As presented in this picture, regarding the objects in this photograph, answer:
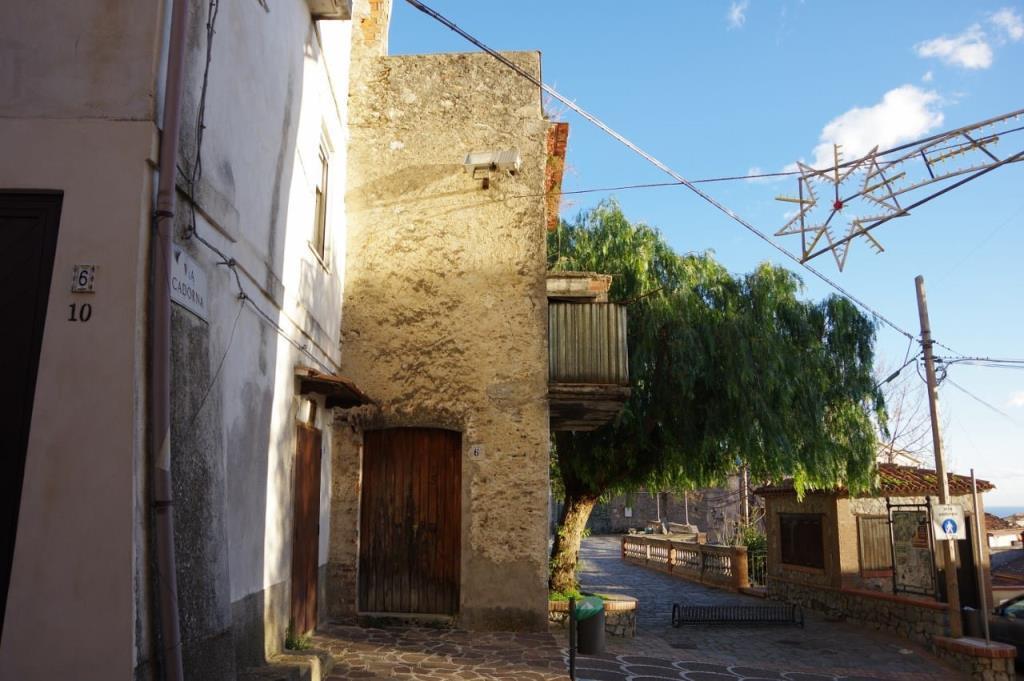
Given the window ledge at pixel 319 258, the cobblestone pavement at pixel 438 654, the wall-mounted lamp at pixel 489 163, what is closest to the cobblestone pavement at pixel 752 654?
the cobblestone pavement at pixel 438 654

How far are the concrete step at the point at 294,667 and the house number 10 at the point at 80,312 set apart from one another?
9.55 ft

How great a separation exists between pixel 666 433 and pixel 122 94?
1072 centimetres

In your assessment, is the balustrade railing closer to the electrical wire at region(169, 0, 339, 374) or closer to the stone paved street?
the stone paved street

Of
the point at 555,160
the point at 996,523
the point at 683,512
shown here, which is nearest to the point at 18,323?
the point at 555,160

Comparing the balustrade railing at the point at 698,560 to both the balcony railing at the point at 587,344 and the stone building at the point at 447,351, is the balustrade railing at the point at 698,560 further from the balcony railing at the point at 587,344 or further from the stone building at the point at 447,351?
the balcony railing at the point at 587,344

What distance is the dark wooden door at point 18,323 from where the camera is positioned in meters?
3.84

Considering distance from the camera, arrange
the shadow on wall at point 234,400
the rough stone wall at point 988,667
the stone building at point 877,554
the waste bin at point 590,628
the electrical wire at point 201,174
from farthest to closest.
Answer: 1. the stone building at point 877,554
2. the rough stone wall at point 988,667
3. the waste bin at point 590,628
4. the electrical wire at point 201,174
5. the shadow on wall at point 234,400

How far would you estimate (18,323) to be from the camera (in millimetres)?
4020

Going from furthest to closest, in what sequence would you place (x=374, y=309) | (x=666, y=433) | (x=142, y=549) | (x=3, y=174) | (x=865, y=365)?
(x=865, y=365) < (x=666, y=433) < (x=374, y=309) < (x=3, y=174) < (x=142, y=549)

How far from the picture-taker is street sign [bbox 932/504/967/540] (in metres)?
12.8

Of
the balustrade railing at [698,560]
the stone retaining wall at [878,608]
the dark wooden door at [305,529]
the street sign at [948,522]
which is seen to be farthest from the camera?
the balustrade railing at [698,560]

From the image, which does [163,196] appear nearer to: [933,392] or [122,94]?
[122,94]

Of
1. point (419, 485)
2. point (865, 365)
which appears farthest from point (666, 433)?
point (419, 485)

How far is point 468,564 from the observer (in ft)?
29.9
